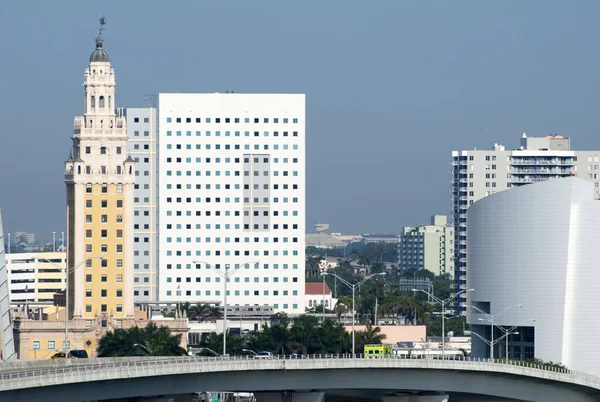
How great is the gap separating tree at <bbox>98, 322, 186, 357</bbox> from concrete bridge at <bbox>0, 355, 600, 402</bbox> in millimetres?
21988

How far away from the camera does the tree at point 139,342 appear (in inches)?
6604

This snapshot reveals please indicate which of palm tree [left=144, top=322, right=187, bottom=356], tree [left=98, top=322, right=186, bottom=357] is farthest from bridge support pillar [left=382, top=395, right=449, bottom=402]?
tree [left=98, top=322, right=186, bottom=357]

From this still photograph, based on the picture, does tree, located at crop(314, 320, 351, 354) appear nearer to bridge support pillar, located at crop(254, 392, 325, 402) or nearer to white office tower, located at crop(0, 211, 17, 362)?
white office tower, located at crop(0, 211, 17, 362)

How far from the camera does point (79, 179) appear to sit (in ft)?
652

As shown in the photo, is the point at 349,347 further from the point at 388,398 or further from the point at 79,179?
the point at 388,398

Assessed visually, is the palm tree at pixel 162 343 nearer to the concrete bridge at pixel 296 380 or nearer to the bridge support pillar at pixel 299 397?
the concrete bridge at pixel 296 380

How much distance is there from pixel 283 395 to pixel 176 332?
208 ft

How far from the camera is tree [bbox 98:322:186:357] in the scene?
16775 cm

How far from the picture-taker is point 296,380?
128750 millimetres

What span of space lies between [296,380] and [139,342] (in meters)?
44.7

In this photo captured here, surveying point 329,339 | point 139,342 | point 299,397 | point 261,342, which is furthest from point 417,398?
point 329,339

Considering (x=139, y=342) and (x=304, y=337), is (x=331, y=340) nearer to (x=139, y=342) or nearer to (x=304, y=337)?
(x=304, y=337)

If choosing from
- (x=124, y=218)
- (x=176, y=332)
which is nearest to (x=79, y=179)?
(x=124, y=218)

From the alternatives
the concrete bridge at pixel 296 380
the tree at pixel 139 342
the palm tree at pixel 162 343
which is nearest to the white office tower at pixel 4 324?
the tree at pixel 139 342
